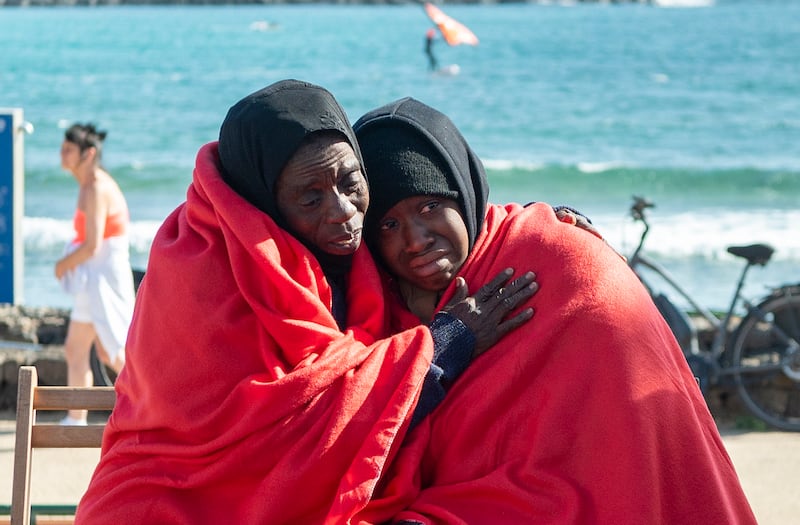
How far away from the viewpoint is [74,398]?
351 cm

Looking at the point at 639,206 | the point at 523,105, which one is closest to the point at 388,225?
the point at 639,206

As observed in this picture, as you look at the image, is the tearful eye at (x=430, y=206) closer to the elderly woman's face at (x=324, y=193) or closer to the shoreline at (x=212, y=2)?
the elderly woman's face at (x=324, y=193)

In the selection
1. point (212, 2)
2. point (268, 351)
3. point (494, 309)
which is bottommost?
point (268, 351)

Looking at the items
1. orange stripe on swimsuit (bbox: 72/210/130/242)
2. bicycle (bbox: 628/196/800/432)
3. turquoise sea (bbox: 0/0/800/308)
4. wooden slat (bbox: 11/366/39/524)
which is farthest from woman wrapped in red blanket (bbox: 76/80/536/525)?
turquoise sea (bbox: 0/0/800/308)

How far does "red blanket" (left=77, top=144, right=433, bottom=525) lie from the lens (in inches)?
105

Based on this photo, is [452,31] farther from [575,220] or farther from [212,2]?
[212,2]

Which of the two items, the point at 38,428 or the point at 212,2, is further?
the point at 212,2

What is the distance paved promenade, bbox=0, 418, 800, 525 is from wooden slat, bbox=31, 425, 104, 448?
2279mm

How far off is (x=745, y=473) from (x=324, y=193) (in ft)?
13.2

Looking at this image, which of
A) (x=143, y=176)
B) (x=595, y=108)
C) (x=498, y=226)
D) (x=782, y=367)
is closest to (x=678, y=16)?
(x=595, y=108)

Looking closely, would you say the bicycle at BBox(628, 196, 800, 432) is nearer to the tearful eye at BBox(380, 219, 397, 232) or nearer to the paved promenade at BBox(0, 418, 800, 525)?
the paved promenade at BBox(0, 418, 800, 525)

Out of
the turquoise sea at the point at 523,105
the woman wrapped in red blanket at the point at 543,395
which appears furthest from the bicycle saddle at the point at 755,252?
the woman wrapped in red blanket at the point at 543,395

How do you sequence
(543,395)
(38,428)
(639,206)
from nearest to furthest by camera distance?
(543,395), (38,428), (639,206)

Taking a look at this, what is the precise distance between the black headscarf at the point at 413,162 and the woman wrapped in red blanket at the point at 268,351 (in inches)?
4.6
